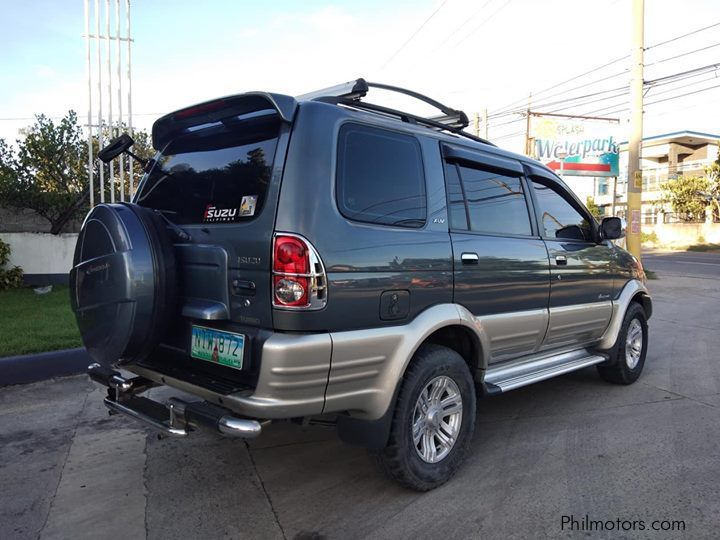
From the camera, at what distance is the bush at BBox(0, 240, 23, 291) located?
961cm

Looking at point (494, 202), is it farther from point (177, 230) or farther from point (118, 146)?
point (118, 146)

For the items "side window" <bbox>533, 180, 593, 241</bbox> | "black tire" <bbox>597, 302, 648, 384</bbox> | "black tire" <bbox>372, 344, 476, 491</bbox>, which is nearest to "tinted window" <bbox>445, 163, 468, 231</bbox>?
"black tire" <bbox>372, 344, 476, 491</bbox>

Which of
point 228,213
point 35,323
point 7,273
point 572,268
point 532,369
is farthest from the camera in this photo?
point 7,273

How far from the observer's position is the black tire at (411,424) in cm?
315

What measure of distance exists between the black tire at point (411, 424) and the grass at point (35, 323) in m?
4.22

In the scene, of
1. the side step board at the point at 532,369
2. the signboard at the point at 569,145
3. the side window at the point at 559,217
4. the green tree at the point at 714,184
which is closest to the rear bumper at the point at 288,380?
the side step board at the point at 532,369

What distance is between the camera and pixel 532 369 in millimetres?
4305

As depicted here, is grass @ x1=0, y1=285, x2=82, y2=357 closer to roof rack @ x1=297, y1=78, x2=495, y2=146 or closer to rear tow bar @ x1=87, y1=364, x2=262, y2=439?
rear tow bar @ x1=87, y1=364, x2=262, y2=439

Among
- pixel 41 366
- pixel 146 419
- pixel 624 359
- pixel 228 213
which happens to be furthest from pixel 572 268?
pixel 41 366

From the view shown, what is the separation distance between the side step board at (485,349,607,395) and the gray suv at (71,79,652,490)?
3cm

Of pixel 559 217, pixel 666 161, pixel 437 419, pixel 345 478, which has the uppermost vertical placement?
pixel 666 161

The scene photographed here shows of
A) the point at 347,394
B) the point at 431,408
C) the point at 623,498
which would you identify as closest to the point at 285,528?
the point at 347,394

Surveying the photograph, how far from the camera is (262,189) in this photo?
294 centimetres

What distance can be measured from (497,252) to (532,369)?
1059mm
